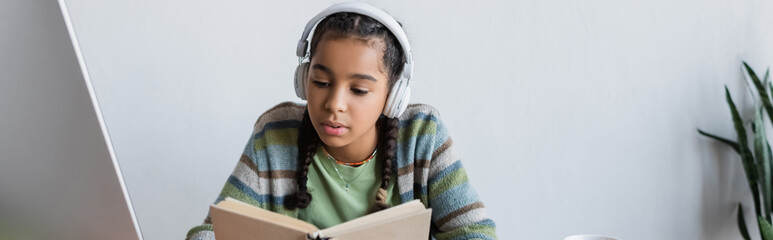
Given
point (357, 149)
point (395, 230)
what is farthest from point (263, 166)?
point (395, 230)

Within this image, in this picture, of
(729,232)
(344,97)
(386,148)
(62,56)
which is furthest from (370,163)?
(729,232)

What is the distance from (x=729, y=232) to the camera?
7.17 feet

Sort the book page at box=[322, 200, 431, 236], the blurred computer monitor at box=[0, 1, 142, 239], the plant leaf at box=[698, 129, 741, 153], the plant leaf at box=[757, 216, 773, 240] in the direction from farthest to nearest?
1. the plant leaf at box=[698, 129, 741, 153]
2. the plant leaf at box=[757, 216, 773, 240]
3. the book page at box=[322, 200, 431, 236]
4. the blurred computer monitor at box=[0, 1, 142, 239]

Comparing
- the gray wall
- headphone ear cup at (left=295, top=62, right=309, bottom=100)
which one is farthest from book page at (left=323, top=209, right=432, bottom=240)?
the gray wall

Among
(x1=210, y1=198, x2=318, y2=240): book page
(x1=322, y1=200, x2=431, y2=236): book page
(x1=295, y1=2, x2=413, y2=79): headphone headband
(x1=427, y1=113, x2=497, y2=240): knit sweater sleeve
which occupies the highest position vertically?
(x1=295, y1=2, x2=413, y2=79): headphone headband

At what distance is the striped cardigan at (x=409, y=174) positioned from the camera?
127 cm

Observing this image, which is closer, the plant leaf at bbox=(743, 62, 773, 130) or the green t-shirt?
the green t-shirt

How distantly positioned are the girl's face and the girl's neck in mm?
93

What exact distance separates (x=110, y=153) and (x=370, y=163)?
1.97ft

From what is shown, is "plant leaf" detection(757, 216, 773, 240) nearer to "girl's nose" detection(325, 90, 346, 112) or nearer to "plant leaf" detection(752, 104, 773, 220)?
"plant leaf" detection(752, 104, 773, 220)

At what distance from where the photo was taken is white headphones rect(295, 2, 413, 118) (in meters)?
1.17

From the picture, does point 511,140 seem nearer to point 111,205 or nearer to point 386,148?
point 386,148

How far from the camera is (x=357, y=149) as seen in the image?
1.29 meters

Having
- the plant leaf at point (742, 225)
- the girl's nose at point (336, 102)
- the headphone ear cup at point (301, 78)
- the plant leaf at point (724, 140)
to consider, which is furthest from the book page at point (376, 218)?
the plant leaf at point (742, 225)
